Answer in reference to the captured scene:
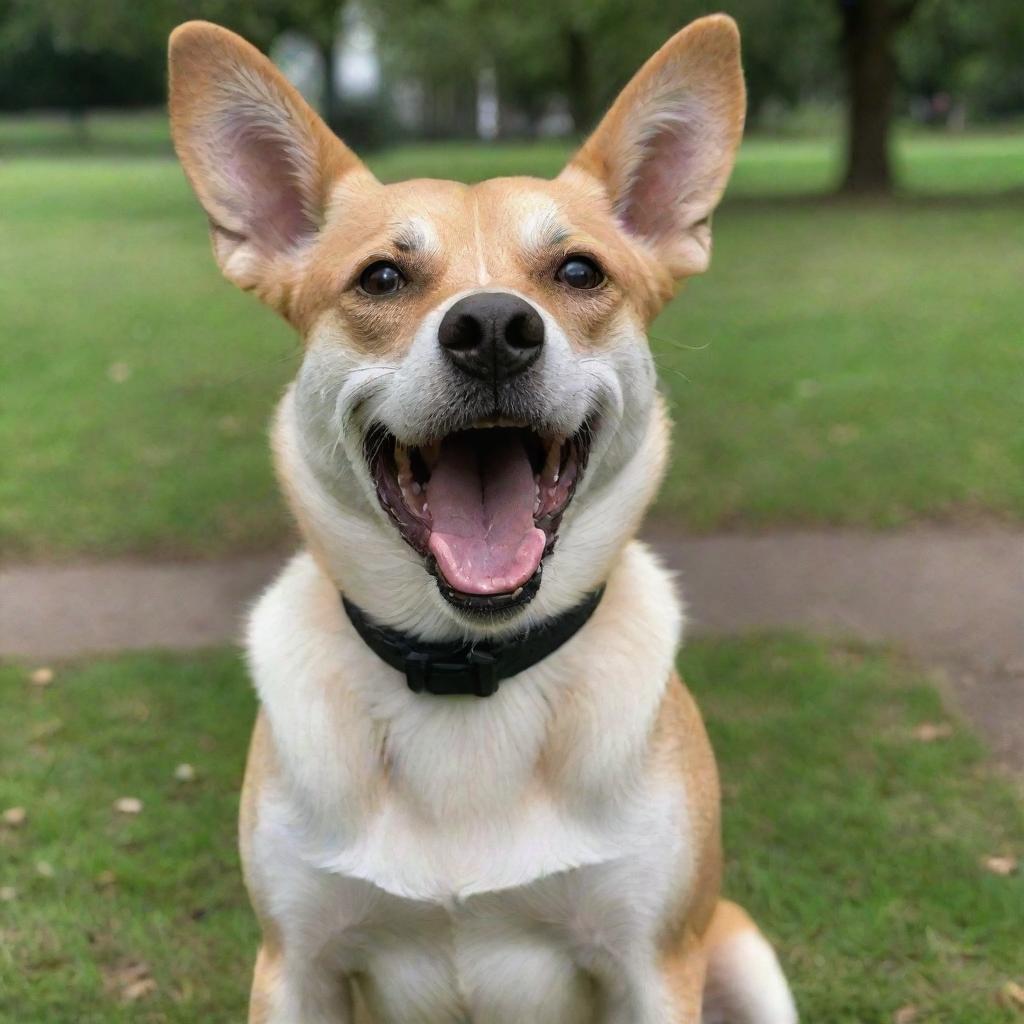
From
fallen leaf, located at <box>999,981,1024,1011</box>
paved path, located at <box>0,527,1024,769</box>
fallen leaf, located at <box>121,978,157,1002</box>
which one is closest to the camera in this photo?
fallen leaf, located at <box>999,981,1024,1011</box>

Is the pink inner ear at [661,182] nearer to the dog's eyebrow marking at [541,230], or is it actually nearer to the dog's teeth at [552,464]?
the dog's eyebrow marking at [541,230]

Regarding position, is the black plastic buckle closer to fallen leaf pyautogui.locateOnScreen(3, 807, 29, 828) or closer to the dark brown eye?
the dark brown eye

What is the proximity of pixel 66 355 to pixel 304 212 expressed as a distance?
8316mm

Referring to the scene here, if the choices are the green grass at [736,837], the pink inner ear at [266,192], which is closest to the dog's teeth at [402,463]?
the pink inner ear at [266,192]

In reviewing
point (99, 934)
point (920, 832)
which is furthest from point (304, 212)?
point (920, 832)

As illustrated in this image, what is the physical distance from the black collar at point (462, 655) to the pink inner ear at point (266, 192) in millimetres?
954

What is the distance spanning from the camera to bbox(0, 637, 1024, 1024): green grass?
3346 mm

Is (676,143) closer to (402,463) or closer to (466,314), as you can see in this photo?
(466,314)

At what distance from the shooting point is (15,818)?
4.14 m

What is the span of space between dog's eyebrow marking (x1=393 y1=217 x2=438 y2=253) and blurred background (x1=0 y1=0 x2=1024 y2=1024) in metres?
0.42

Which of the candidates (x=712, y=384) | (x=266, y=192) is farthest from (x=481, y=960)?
(x=712, y=384)

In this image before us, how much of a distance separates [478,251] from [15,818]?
2898 mm

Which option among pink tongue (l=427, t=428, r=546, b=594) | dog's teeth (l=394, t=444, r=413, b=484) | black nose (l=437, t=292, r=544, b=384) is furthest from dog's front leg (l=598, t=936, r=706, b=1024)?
black nose (l=437, t=292, r=544, b=384)

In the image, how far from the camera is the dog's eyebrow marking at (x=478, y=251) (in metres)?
2.41
